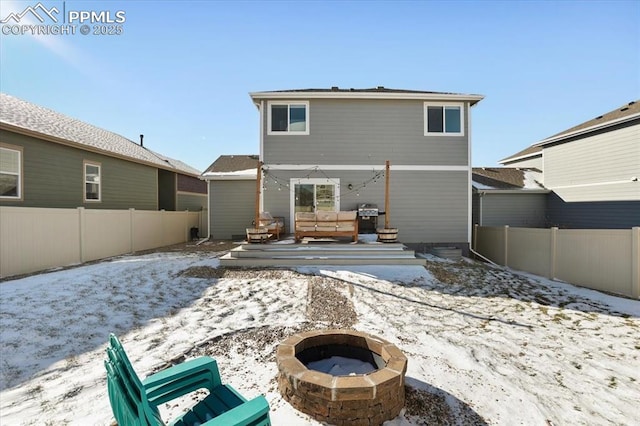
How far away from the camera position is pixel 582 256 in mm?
7664

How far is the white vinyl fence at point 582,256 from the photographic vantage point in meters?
6.81

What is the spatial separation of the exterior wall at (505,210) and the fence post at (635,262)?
722 centimetres

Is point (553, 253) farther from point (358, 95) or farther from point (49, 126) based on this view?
point (49, 126)

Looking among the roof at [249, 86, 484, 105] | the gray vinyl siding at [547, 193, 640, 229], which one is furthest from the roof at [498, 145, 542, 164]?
the roof at [249, 86, 484, 105]

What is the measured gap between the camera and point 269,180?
11070 mm

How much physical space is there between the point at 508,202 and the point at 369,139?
829cm

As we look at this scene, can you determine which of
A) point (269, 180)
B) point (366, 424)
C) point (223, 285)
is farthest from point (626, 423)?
point (269, 180)

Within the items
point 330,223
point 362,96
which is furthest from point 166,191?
point 330,223

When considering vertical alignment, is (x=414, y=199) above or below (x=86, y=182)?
below

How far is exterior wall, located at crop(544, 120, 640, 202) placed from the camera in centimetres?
1149

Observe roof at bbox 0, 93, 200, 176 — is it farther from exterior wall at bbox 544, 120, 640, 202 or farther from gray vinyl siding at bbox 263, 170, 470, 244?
exterior wall at bbox 544, 120, 640, 202

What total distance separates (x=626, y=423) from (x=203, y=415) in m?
3.78

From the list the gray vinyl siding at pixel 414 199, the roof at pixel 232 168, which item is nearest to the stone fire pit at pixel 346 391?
the gray vinyl siding at pixel 414 199

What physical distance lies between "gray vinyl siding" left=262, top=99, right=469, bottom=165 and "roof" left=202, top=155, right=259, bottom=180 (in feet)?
11.1
